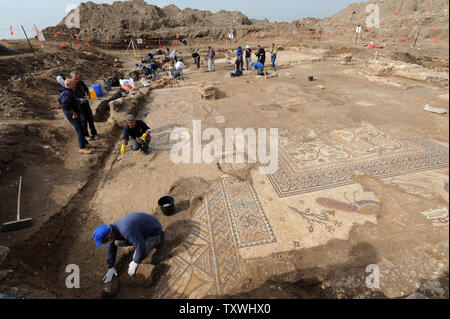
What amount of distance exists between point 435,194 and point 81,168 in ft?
23.6

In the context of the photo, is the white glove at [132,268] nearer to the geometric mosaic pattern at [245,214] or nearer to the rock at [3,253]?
the geometric mosaic pattern at [245,214]

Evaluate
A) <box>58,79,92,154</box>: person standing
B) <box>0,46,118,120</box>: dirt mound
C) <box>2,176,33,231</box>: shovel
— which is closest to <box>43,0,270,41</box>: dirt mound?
<box>0,46,118,120</box>: dirt mound

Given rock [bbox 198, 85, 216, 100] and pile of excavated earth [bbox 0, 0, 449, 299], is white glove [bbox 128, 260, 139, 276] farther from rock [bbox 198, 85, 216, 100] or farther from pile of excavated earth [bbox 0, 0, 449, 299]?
rock [bbox 198, 85, 216, 100]

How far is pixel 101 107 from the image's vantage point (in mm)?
8133

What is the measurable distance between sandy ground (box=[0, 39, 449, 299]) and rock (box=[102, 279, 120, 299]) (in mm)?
25

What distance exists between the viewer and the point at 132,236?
2807mm

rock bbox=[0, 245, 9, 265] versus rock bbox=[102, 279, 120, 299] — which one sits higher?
rock bbox=[0, 245, 9, 265]

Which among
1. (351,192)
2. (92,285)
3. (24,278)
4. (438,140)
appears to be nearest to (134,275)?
(92,285)

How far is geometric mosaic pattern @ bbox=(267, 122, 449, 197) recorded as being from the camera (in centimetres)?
428

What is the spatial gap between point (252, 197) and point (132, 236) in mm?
2139

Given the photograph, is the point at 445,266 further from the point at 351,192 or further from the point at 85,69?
the point at 85,69

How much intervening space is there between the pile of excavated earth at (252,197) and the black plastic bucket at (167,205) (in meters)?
0.12

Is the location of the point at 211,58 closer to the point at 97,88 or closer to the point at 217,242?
the point at 97,88

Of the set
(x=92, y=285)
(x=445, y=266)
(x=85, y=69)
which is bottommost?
(x=92, y=285)
